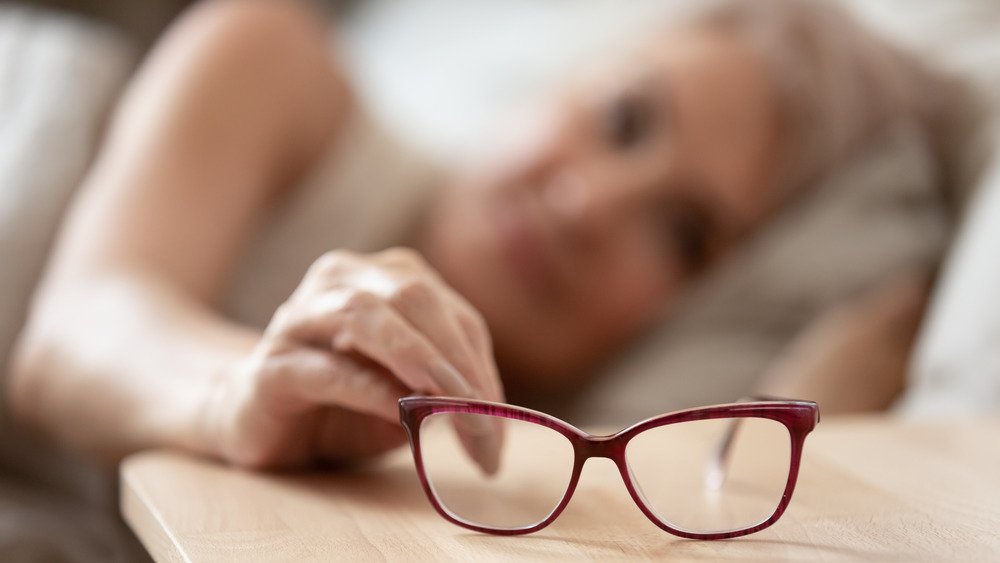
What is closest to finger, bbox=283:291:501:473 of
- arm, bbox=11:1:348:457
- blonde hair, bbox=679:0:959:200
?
arm, bbox=11:1:348:457

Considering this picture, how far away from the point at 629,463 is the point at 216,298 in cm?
47

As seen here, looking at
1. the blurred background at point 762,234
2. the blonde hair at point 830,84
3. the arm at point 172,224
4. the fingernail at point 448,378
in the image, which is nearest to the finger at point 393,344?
the fingernail at point 448,378

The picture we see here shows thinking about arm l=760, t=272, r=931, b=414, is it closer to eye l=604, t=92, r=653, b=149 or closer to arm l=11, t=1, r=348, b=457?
eye l=604, t=92, r=653, b=149

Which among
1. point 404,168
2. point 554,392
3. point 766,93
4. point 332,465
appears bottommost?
point 554,392

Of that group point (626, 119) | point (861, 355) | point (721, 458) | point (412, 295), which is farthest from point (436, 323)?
point (626, 119)

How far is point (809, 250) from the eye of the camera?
3.69ft

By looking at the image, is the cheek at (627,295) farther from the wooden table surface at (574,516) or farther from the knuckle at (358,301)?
the knuckle at (358,301)

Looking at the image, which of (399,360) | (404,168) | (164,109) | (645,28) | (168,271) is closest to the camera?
(399,360)

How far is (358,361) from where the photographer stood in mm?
479

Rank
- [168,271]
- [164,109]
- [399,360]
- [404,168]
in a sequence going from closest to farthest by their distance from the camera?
[399,360]
[168,271]
[164,109]
[404,168]

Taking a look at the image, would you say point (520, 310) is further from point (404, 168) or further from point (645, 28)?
point (645, 28)

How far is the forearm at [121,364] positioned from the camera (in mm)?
575

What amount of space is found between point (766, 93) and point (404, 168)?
42cm

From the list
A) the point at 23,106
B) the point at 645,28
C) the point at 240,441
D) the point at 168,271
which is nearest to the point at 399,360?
the point at 240,441
